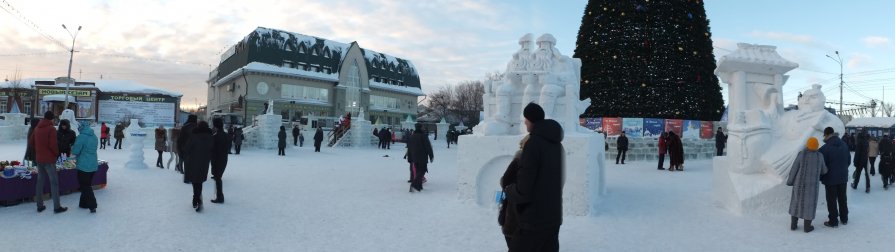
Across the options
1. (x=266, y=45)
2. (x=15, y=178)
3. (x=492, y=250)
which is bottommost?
(x=492, y=250)

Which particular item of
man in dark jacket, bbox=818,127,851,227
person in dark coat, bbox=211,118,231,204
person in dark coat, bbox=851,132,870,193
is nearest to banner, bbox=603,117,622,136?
person in dark coat, bbox=851,132,870,193

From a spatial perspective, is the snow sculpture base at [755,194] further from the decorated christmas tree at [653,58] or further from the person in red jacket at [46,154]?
the decorated christmas tree at [653,58]

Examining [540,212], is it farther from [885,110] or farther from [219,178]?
[885,110]

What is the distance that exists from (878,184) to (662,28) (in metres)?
8.78

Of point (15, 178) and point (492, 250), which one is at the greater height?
point (15, 178)

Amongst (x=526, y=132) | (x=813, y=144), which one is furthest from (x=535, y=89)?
(x=813, y=144)

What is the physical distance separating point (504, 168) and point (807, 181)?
378 centimetres

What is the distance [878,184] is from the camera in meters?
10.7

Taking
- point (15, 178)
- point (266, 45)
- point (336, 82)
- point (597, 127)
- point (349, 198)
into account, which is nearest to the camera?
point (15, 178)

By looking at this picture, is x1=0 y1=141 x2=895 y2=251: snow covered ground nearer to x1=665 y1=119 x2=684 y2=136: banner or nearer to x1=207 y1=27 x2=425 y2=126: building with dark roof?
x1=665 y1=119 x2=684 y2=136: banner

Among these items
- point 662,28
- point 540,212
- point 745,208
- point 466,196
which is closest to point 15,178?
point 466,196

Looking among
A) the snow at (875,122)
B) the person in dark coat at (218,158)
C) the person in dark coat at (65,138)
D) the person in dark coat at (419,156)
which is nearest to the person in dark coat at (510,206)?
the person in dark coat at (218,158)

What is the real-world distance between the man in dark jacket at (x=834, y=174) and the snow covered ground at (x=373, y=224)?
0.79 feet

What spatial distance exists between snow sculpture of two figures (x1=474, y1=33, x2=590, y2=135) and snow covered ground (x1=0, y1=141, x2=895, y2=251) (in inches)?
57.3
